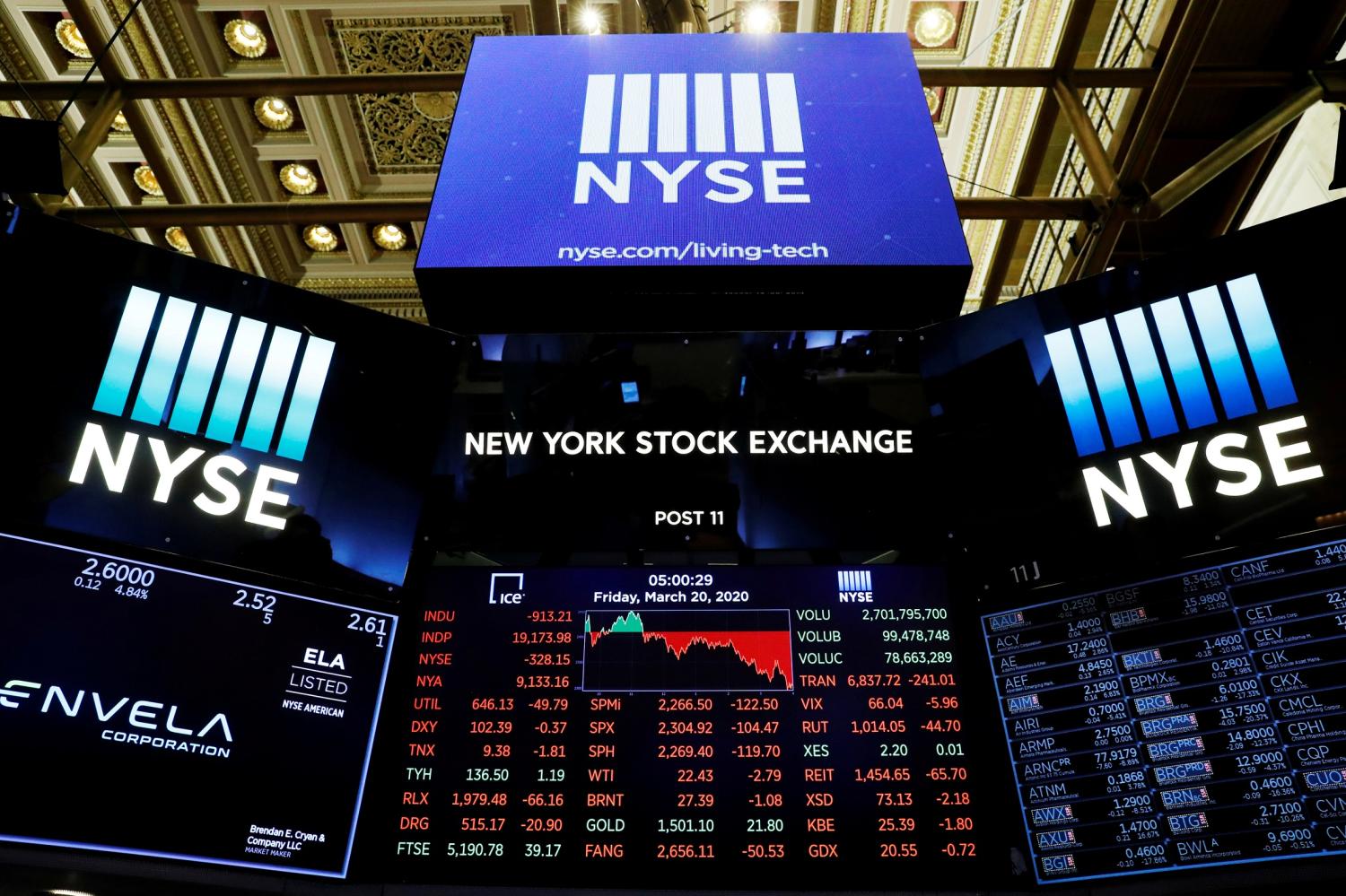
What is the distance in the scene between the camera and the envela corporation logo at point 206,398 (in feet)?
11.4

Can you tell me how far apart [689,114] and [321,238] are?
Result: 734cm

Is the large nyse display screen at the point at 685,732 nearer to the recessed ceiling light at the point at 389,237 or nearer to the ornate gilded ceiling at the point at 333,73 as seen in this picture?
the ornate gilded ceiling at the point at 333,73

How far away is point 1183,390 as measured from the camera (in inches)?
139

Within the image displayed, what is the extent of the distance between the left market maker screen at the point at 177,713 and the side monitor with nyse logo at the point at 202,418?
180 millimetres

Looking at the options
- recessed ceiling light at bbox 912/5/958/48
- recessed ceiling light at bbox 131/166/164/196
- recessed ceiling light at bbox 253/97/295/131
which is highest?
recessed ceiling light at bbox 912/5/958/48

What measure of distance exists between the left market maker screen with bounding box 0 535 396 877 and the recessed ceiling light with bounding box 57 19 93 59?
7.46 m

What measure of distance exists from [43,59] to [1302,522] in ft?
34.8

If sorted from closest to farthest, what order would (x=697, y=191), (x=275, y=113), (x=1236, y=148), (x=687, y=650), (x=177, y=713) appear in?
(x=177, y=713) < (x=687, y=650) < (x=697, y=191) < (x=1236, y=148) < (x=275, y=113)

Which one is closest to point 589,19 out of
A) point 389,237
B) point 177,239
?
point 389,237

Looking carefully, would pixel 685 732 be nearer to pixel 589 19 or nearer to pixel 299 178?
pixel 589 19

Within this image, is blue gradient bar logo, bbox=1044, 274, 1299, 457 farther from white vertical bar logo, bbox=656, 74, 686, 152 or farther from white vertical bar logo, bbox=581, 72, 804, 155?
white vertical bar logo, bbox=656, 74, 686, 152

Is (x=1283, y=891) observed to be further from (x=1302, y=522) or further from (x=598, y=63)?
(x=598, y=63)

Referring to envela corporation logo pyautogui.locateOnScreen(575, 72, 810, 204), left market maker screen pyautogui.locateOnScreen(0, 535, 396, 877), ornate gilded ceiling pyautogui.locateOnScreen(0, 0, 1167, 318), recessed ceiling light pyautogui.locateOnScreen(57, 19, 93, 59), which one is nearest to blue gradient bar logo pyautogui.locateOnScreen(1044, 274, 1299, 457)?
envela corporation logo pyautogui.locateOnScreen(575, 72, 810, 204)

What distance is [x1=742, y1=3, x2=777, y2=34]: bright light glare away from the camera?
6938mm
